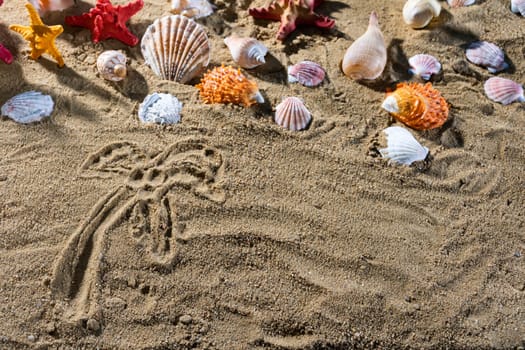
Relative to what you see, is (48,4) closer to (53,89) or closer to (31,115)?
(53,89)

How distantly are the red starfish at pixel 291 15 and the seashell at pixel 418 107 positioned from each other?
801mm

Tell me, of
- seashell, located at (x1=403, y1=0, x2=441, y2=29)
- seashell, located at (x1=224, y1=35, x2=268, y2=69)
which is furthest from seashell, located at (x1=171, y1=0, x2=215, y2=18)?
seashell, located at (x1=403, y1=0, x2=441, y2=29)

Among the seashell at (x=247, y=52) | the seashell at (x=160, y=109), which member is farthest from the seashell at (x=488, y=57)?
the seashell at (x=160, y=109)

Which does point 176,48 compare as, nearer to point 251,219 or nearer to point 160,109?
point 160,109

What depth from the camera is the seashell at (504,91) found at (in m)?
3.10

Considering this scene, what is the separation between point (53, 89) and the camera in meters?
2.85

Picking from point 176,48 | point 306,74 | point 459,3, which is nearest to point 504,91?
point 459,3

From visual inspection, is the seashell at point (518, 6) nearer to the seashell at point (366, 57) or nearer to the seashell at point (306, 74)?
the seashell at point (366, 57)

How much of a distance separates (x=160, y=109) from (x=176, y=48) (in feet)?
1.56

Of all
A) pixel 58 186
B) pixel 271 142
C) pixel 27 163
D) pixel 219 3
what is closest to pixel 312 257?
pixel 271 142

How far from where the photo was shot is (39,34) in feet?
9.25

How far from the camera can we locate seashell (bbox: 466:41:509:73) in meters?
3.26

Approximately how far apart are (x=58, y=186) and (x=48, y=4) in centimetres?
144

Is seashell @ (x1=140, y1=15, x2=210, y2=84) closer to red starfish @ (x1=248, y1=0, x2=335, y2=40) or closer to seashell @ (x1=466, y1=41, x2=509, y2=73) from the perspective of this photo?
red starfish @ (x1=248, y1=0, x2=335, y2=40)
